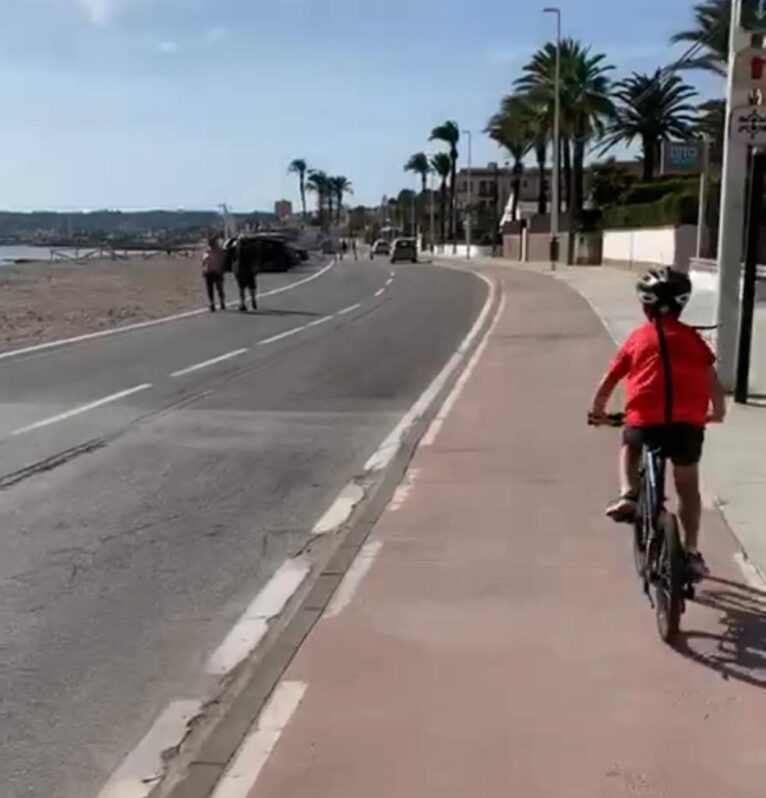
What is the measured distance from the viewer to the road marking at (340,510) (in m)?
8.77

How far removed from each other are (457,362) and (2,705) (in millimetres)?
15194

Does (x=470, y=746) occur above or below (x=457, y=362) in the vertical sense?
above

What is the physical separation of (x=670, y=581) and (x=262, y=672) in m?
1.79

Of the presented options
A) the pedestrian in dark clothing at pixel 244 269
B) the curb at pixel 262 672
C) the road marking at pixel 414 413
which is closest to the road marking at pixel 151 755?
the curb at pixel 262 672

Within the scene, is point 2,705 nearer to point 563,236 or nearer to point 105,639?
point 105,639

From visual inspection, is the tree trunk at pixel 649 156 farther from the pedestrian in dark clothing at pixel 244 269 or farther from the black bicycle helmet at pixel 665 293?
the black bicycle helmet at pixel 665 293

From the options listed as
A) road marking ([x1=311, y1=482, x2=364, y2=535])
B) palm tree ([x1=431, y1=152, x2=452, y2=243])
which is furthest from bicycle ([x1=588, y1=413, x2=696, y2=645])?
palm tree ([x1=431, y1=152, x2=452, y2=243])

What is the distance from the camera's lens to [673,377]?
246 inches

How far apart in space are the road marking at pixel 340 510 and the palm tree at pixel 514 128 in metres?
75.0

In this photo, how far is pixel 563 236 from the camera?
75188 millimetres

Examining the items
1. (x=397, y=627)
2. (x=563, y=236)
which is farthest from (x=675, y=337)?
(x=563, y=236)

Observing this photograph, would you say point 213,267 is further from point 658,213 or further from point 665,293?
point 665,293

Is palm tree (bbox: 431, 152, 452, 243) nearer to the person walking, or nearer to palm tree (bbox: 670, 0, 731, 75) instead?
palm tree (bbox: 670, 0, 731, 75)

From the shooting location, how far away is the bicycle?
5895 mm
